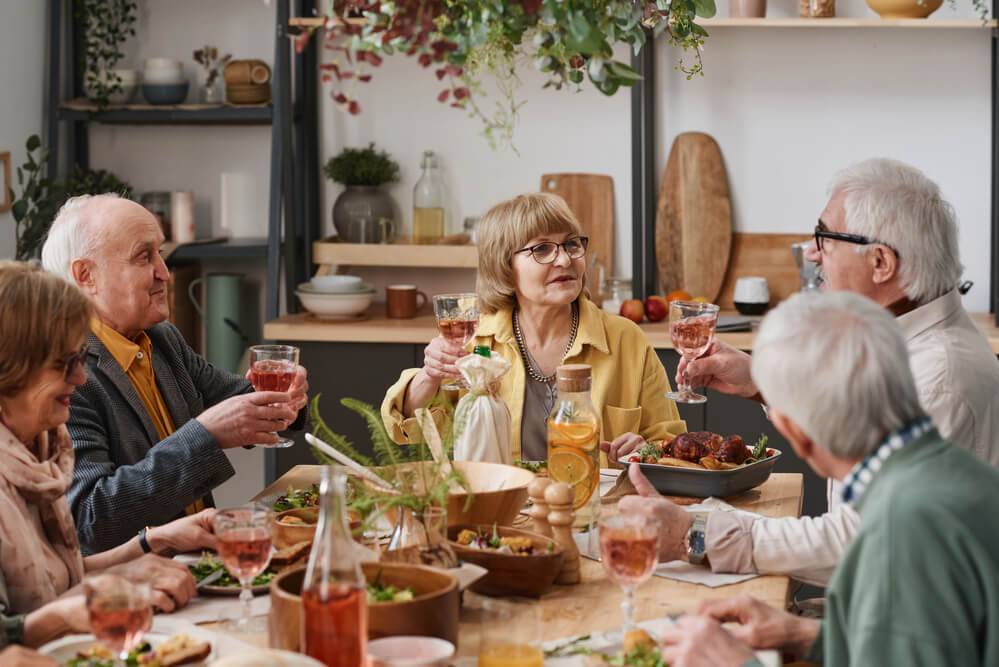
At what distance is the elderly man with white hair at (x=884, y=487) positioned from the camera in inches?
60.6

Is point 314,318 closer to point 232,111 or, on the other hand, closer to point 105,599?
point 232,111

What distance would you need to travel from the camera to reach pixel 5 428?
1.99 metres

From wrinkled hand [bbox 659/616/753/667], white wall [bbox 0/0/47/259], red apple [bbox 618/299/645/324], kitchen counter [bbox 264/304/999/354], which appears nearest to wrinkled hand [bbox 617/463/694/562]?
wrinkled hand [bbox 659/616/753/667]

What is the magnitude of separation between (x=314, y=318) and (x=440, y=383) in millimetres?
2046

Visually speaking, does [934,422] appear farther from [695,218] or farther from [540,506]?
[695,218]

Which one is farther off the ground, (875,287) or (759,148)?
(759,148)

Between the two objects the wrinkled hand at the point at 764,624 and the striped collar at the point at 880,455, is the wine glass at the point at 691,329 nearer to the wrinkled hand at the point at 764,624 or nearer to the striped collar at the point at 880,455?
the wrinkled hand at the point at 764,624

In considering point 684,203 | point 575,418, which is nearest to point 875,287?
point 575,418

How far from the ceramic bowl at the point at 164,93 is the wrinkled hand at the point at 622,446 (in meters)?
2.87

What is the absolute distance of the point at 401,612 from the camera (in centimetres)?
169

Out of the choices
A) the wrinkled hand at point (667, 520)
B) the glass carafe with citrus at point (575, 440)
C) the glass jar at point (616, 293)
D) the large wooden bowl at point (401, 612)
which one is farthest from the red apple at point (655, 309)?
the large wooden bowl at point (401, 612)

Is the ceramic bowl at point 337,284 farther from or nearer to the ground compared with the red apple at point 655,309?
farther from the ground

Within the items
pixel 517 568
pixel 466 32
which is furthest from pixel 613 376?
pixel 466 32

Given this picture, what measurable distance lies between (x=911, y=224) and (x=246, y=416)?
1273mm
